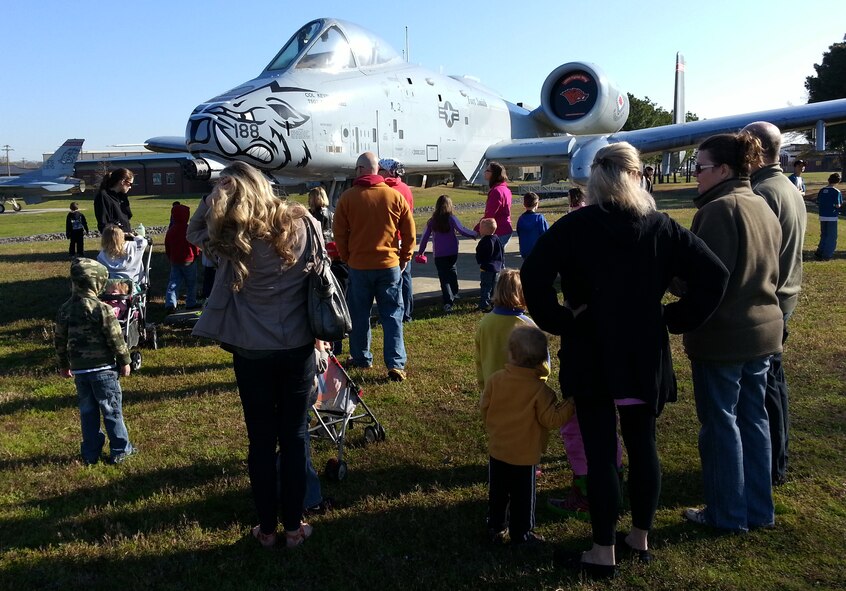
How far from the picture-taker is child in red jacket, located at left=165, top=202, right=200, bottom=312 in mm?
9281

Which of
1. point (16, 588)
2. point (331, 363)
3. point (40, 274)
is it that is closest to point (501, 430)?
point (331, 363)

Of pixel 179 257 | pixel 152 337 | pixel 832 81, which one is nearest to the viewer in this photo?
pixel 152 337

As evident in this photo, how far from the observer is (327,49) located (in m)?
10.4

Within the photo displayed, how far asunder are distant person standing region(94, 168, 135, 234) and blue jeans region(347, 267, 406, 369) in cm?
387

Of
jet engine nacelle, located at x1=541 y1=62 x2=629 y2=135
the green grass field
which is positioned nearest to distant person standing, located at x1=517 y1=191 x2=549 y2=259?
the green grass field

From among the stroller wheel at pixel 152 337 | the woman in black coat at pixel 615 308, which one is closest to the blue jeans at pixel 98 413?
the stroller wheel at pixel 152 337

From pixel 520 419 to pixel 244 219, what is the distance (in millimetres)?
1677

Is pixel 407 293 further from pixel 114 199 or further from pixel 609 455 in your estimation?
pixel 609 455

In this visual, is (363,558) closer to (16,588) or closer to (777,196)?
(16,588)

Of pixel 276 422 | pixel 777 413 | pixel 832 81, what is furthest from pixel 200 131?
pixel 832 81

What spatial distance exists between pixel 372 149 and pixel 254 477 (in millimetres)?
8230

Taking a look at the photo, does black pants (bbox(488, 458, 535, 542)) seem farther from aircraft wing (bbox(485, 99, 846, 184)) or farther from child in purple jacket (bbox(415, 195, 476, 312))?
aircraft wing (bbox(485, 99, 846, 184))

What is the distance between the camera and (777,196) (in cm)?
369

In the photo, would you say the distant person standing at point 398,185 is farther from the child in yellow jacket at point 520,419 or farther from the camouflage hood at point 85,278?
the child in yellow jacket at point 520,419
